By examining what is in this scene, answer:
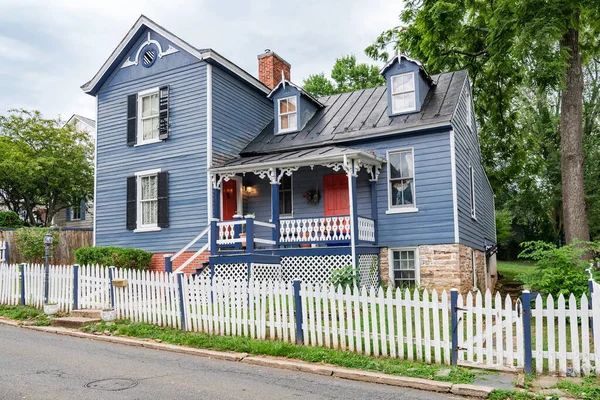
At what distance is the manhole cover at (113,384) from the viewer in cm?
620

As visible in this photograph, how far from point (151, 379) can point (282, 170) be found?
8980mm

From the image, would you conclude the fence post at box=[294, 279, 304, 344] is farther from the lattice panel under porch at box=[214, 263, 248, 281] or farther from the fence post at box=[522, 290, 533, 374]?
the lattice panel under porch at box=[214, 263, 248, 281]

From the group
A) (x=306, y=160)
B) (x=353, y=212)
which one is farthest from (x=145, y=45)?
(x=353, y=212)

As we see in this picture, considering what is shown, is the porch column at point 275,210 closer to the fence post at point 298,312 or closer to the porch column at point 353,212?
the porch column at point 353,212

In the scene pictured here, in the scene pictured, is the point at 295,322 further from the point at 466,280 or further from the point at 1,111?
the point at 1,111

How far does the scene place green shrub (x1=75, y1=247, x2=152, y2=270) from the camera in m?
15.6

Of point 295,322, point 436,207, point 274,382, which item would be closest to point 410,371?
point 274,382

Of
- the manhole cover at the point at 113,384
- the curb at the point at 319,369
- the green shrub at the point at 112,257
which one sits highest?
the green shrub at the point at 112,257

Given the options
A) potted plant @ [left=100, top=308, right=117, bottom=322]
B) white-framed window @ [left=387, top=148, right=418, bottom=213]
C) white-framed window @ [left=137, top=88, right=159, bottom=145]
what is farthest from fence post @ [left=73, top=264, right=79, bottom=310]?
white-framed window @ [left=387, top=148, right=418, bottom=213]

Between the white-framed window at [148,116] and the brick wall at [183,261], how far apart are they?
3.97 metres

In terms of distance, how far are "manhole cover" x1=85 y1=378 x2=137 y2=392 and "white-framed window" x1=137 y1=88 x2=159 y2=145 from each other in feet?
39.5

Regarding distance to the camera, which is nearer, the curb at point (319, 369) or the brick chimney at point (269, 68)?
the curb at point (319, 369)

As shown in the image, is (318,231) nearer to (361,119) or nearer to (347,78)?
(361,119)

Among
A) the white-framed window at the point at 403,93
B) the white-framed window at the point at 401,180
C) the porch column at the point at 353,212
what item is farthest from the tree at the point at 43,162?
the white-framed window at the point at 401,180
